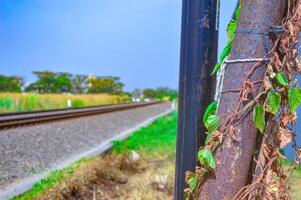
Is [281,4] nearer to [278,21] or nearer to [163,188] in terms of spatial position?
[278,21]

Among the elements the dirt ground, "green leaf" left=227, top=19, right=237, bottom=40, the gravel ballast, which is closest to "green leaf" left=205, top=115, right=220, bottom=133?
"green leaf" left=227, top=19, right=237, bottom=40

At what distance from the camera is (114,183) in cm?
557

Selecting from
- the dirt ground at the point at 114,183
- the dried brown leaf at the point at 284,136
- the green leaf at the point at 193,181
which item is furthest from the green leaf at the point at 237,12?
the dirt ground at the point at 114,183

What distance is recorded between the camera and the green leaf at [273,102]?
52.3 inches

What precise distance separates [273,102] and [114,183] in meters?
4.43

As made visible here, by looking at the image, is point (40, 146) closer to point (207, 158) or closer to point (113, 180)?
point (113, 180)

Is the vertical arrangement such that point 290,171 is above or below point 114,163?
above

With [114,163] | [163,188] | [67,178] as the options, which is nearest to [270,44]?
[163,188]

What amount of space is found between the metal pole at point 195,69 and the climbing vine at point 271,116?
0.32m

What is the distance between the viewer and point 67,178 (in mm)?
5105

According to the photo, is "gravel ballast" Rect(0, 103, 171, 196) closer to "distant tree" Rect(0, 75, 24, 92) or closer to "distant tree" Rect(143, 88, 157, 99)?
"distant tree" Rect(0, 75, 24, 92)

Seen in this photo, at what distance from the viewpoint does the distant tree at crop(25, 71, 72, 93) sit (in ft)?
103

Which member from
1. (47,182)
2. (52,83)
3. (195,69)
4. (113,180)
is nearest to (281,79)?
(195,69)

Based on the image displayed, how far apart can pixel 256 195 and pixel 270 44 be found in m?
0.45
